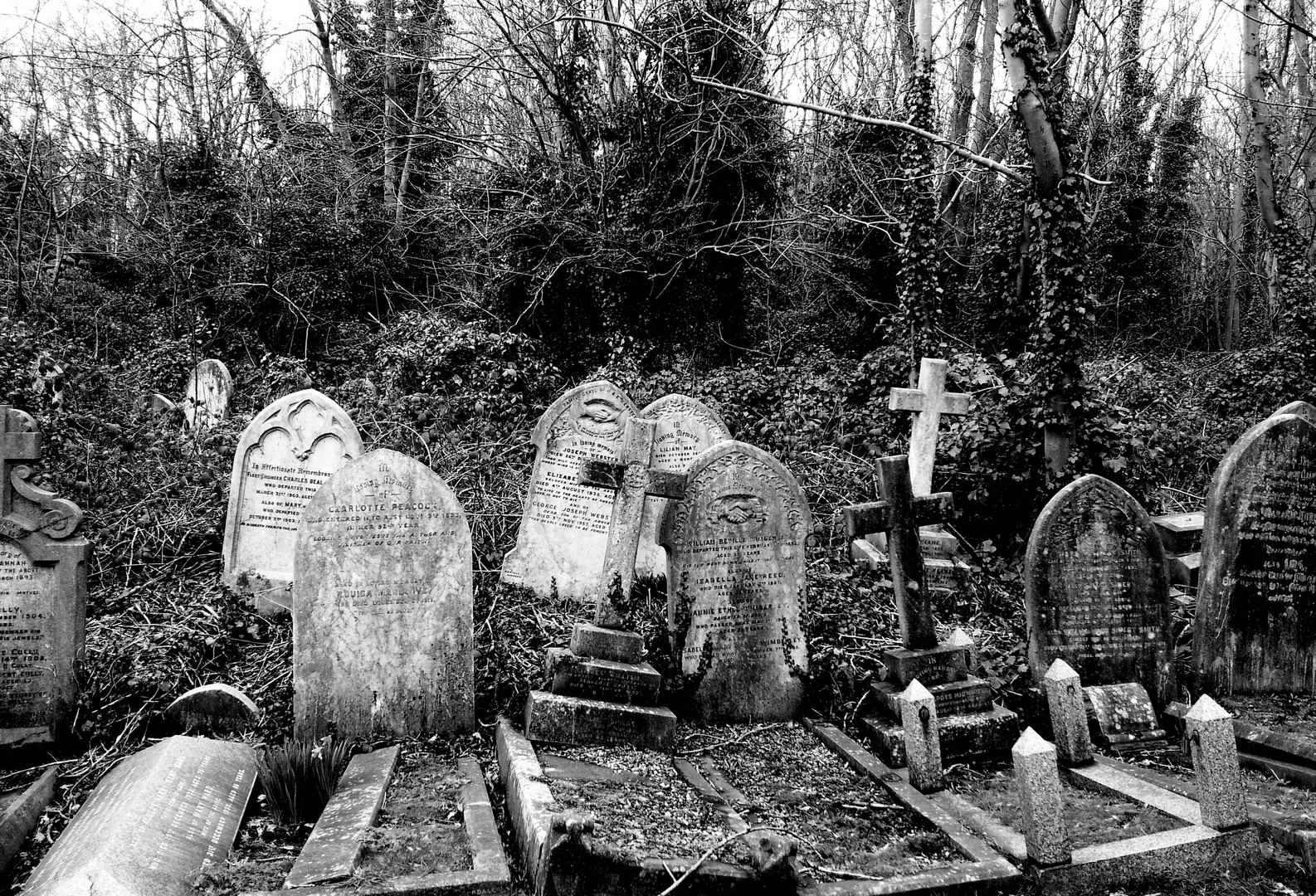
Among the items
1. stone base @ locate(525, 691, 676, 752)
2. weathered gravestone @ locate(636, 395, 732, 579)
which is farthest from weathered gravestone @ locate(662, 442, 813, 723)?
weathered gravestone @ locate(636, 395, 732, 579)

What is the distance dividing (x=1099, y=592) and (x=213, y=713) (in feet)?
17.7

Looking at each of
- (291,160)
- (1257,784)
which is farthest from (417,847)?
(291,160)

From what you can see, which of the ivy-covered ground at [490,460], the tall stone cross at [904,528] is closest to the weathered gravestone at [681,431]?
the ivy-covered ground at [490,460]

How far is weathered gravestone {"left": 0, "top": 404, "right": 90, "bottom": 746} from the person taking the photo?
4594mm

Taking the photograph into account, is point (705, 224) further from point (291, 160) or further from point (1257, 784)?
point (1257, 784)

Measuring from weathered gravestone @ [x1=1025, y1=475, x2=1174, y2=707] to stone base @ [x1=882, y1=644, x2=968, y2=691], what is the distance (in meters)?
0.60

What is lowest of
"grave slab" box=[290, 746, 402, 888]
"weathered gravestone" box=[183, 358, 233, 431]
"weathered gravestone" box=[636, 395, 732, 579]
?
"grave slab" box=[290, 746, 402, 888]

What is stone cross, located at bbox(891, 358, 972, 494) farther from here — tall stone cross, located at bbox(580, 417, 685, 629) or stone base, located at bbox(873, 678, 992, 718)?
tall stone cross, located at bbox(580, 417, 685, 629)

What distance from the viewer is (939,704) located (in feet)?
16.1

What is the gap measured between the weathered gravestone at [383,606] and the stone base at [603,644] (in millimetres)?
632

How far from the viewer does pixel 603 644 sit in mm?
4840

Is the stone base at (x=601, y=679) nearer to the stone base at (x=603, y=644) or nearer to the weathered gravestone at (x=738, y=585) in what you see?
Answer: the stone base at (x=603, y=644)

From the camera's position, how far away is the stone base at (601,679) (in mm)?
4664

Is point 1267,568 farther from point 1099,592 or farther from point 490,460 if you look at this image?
point 490,460
